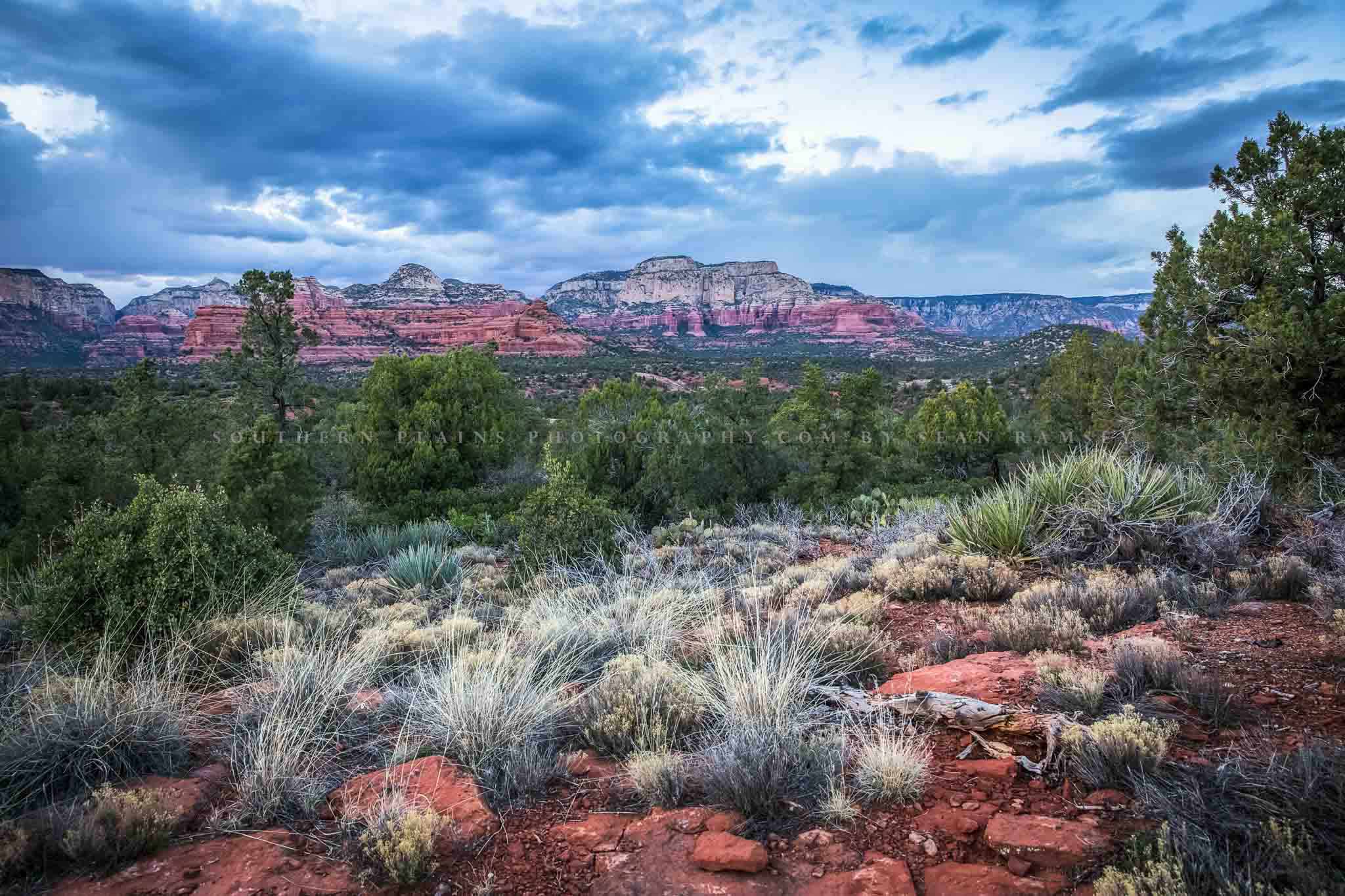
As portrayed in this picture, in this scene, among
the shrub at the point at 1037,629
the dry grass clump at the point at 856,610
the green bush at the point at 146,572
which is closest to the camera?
the shrub at the point at 1037,629

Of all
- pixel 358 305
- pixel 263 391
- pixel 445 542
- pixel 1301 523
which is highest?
pixel 358 305

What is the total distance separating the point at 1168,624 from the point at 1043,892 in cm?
301

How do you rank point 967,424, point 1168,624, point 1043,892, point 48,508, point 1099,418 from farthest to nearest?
1. point 967,424
2. point 1099,418
3. point 48,508
4. point 1168,624
5. point 1043,892

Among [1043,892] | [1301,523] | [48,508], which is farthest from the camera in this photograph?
[48,508]

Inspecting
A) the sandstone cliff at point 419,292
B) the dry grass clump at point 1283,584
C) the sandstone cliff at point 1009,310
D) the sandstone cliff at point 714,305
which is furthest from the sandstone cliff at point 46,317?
the sandstone cliff at point 1009,310

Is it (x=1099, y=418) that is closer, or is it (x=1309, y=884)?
(x=1309, y=884)

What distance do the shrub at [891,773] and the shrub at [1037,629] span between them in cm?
164

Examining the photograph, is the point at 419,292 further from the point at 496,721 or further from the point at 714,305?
the point at 496,721

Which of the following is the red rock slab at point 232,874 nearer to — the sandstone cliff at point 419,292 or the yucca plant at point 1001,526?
the yucca plant at point 1001,526

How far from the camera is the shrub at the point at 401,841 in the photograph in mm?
2383

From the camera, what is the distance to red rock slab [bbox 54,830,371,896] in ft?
7.63

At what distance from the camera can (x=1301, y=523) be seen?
5973 mm

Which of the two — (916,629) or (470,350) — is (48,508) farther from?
(916,629)

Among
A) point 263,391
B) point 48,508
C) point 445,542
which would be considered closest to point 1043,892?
point 445,542
